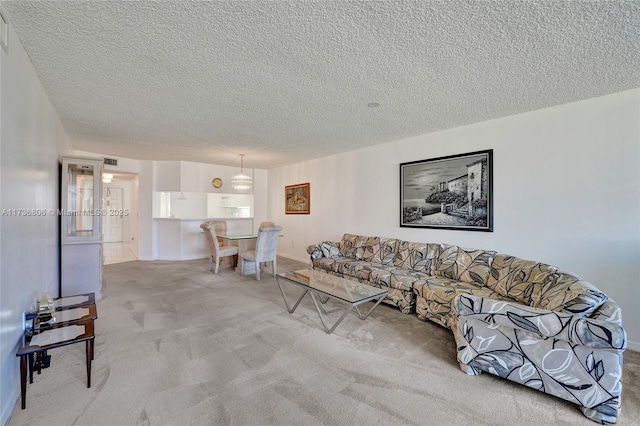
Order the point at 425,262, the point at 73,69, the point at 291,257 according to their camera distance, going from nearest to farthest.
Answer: the point at 73,69 < the point at 425,262 < the point at 291,257

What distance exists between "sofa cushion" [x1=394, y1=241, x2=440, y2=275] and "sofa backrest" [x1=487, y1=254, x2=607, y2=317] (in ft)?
2.51

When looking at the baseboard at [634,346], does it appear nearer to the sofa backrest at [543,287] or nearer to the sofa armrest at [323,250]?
the sofa backrest at [543,287]

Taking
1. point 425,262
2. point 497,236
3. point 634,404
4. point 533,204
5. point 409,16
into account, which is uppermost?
point 409,16

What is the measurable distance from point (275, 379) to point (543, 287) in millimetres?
2355

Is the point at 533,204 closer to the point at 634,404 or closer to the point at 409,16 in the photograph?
the point at 634,404

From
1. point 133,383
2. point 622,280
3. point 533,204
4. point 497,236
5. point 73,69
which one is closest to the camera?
point 133,383

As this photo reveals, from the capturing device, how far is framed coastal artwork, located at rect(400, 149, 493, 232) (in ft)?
11.5

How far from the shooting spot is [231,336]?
2.64 m

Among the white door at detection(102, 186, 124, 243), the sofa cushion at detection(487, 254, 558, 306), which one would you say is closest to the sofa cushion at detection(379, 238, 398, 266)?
the sofa cushion at detection(487, 254, 558, 306)

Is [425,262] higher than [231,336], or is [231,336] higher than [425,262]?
[425,262]

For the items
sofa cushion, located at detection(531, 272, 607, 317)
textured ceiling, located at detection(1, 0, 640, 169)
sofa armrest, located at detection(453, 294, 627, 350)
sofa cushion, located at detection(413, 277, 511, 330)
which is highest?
textured ceiling, located at detection(1, 0, 640, 169)

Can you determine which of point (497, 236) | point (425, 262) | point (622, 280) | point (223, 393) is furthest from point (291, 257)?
point (622, 280)

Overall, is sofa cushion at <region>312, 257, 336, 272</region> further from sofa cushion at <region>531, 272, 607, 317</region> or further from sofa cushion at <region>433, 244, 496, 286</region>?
sofa cushion at <region>531, 272, 607, 317</region>

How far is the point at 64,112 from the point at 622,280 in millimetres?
6282
